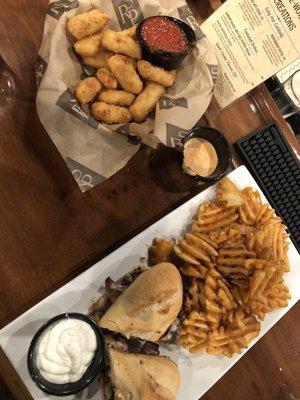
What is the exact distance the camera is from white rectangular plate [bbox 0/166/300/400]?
1287mm

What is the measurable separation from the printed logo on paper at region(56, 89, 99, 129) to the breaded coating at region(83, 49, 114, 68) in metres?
0.18

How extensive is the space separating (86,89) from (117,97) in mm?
120

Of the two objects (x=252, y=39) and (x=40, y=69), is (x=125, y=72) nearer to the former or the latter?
(x=40, y=69)

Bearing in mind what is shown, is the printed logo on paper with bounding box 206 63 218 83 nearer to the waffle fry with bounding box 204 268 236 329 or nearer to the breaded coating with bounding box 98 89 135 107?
the breaded coating with bounding box 98 89 135 107

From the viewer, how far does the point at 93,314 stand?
4.67ft

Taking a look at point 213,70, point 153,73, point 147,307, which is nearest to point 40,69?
point 153,73

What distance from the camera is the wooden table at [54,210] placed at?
4.65 feet

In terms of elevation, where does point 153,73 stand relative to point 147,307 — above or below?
above

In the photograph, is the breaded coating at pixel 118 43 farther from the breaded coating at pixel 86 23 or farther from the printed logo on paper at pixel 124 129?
the printed logo on paper at pixel 124 129

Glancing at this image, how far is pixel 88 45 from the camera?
1.53 metres

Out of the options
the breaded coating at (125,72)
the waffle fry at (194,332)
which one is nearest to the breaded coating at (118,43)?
the breaded coating at (125,72)

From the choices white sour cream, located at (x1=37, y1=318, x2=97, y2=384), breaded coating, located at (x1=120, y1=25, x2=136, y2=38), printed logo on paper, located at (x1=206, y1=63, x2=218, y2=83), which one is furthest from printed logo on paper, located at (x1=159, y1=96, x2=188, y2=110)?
A: white sour cream, located at (x1=37, y1=318, x2=97, y2=384)

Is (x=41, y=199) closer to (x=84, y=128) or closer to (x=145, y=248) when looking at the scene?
(x=84, y=128)

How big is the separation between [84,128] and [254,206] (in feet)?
2.32
